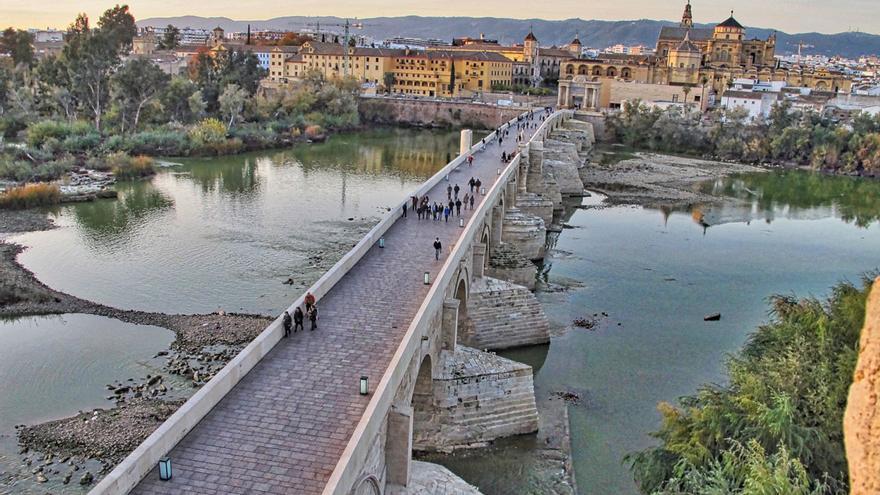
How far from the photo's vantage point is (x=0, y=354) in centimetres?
1700

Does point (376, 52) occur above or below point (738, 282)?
above

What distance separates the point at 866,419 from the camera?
4.28 metres

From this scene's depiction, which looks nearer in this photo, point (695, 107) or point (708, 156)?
point (708, 156)

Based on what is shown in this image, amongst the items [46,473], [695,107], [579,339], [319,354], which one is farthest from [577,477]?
[695,107]

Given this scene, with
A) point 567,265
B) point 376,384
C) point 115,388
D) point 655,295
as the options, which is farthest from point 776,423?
point 567,265

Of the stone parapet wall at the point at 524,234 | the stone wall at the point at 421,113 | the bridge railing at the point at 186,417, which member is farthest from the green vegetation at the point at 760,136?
the bridge railing at the point at 186,417

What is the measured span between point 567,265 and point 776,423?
16.7 metres

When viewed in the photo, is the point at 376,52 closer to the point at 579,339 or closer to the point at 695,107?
the point at 695,107

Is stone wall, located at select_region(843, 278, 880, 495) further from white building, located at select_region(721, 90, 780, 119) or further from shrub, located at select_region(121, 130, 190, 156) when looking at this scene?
white building, located at select_region(721, 90, 780, 119)

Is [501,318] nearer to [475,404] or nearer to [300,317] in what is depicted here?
[475,404]

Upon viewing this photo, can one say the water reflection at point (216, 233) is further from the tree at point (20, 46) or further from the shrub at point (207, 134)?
the tree at point (20, 46)

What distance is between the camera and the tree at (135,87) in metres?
48.0

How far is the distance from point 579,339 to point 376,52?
64373mm

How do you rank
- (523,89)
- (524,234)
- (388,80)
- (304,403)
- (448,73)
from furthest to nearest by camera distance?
(523,89) → (388,80) → (448,73) → (524,234) → (304,403)
